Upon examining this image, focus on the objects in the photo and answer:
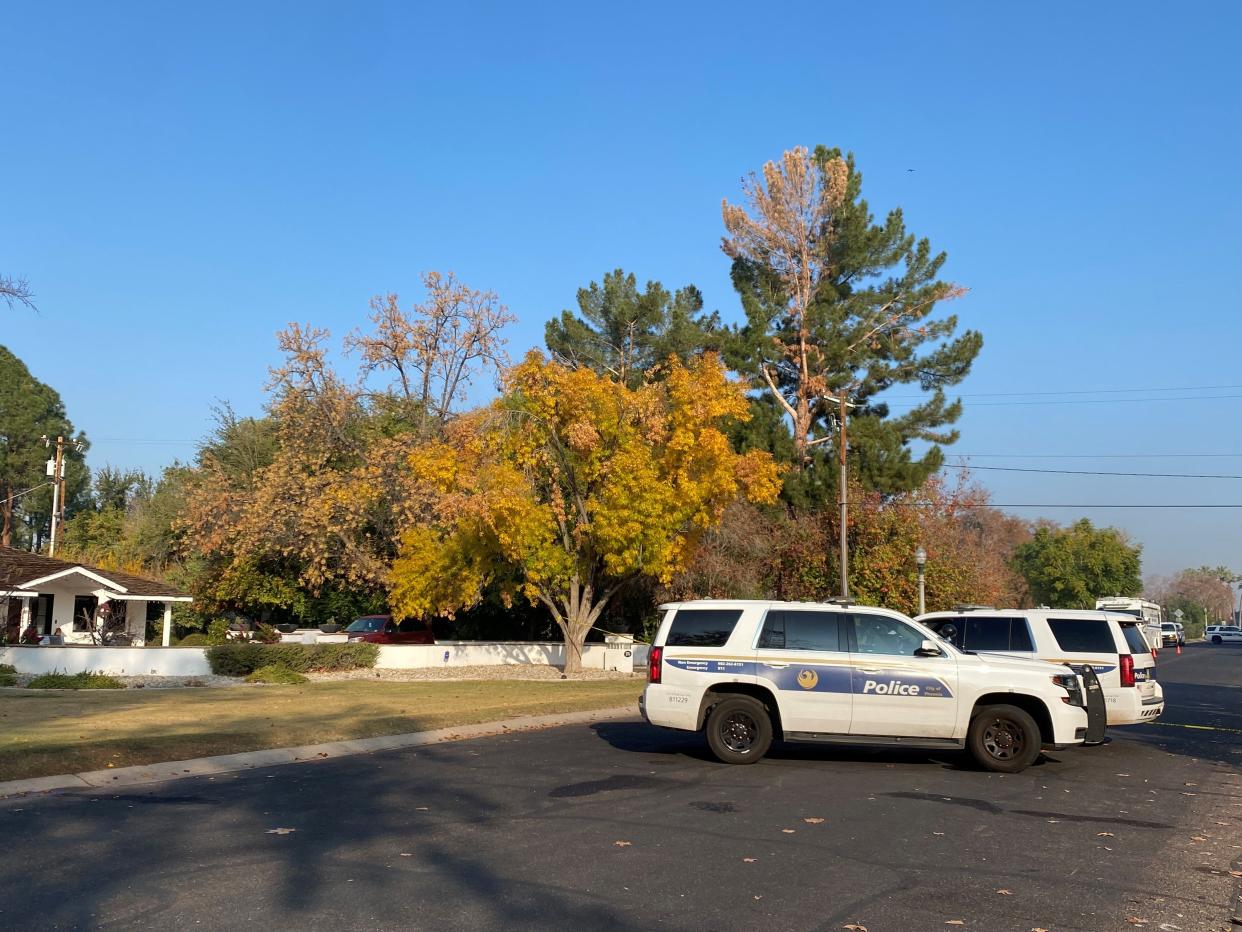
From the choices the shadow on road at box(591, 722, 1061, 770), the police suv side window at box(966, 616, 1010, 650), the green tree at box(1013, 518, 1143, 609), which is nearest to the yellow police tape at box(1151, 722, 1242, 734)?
the police suv side window at box(966, 616, 1010, 650)

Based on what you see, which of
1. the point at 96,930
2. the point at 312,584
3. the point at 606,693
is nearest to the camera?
the point at 96,930

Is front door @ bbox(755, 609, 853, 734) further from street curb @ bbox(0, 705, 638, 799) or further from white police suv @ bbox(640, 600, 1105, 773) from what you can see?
street curb @ bbox(0, 705, 638, 799)

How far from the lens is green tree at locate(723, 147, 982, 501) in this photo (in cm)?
4356

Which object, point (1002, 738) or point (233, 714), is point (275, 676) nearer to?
point (233, 714)

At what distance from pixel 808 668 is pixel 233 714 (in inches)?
407

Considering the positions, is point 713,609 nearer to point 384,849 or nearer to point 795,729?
point 795,729

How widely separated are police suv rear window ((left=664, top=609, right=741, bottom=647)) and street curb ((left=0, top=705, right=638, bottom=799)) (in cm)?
424

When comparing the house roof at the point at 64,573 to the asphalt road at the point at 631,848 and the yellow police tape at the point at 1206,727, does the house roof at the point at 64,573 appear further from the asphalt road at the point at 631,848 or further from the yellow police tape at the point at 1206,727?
the yellow police tape at the point at 1206,727

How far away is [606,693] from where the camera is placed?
23.9 meters

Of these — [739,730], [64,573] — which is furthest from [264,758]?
[64,573]

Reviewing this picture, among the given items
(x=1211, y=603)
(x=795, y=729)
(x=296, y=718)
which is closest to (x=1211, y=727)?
(x=795, y=729)

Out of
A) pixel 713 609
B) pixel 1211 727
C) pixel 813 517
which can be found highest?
pixel 813 517

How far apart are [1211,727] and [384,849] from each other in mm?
16477

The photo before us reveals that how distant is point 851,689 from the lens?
43.6 ft
